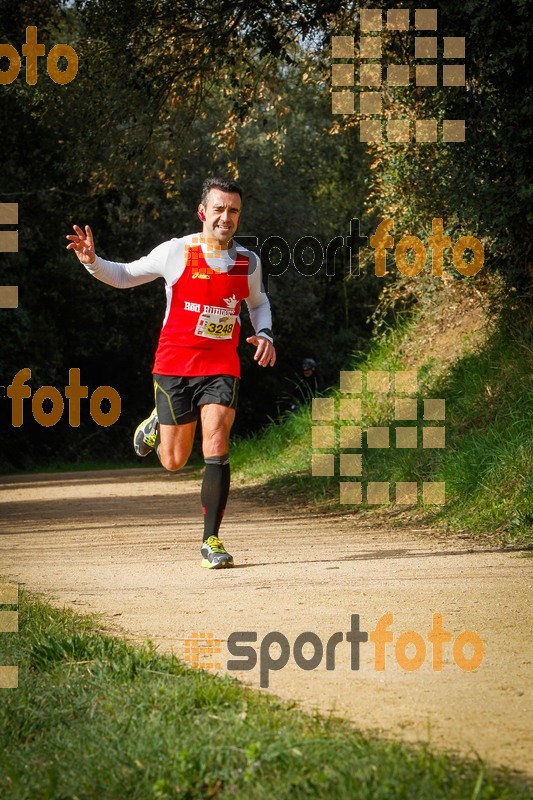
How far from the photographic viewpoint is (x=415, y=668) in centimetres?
398

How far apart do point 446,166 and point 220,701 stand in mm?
8920

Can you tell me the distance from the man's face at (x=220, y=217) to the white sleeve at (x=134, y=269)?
11.4 inches

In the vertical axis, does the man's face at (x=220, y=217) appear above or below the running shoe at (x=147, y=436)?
above

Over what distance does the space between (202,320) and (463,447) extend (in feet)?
12.4

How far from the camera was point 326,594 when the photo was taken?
5.52 metres

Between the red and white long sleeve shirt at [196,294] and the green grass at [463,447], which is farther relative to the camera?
the green grass at [463,447]

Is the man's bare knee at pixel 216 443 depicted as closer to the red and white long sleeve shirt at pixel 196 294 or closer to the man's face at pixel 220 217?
the red and white long sleeve shirt at pixel 196 294

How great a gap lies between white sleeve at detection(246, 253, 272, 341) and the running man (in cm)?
1

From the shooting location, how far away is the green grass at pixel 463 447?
839 cm

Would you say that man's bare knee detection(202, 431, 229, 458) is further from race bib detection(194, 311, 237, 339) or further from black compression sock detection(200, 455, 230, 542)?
race bib detection(194, 311, 237, 339)

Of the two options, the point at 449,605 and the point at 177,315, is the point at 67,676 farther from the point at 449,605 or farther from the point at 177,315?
the point at 177,315

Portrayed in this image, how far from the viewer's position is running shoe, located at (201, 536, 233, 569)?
662 cm

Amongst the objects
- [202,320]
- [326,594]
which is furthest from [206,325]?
[326,594]

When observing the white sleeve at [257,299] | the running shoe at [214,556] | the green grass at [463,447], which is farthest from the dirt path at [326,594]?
the white sleeve at [257,299]
